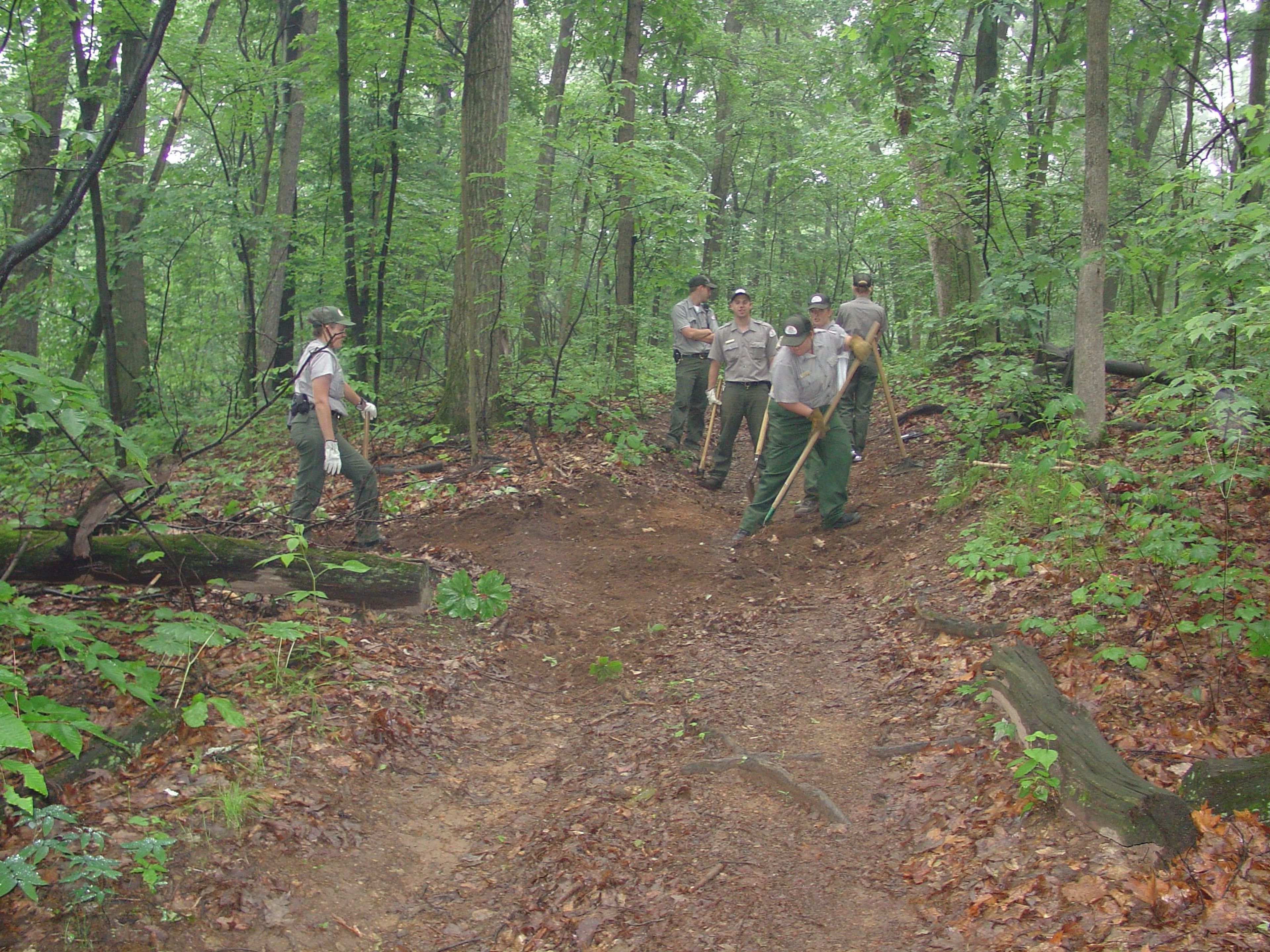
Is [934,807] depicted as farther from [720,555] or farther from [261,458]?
[261,458]

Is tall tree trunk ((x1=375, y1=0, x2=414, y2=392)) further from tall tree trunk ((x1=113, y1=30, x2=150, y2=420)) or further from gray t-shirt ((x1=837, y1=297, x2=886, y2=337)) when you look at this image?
gray t-shirt ((x1=837, y1=297, x2=886, y2=337))

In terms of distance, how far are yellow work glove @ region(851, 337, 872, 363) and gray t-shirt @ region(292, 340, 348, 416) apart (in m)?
5.57

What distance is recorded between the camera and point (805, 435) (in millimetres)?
8633

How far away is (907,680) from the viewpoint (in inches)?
206

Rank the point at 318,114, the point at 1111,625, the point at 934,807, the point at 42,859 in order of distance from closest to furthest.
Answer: the point at 42,859 → the point at 934,807 → the point at 1111,625 → the point at 318,114

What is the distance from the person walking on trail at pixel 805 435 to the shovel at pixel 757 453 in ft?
1.42

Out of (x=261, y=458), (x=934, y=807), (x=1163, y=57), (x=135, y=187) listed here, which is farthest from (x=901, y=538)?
(x=135, y=187)

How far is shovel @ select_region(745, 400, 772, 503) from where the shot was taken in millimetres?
9492

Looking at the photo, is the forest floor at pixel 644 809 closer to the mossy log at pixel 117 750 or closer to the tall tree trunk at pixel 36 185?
the mossy log at pixel 117 750

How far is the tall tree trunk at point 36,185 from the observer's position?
33.8ft

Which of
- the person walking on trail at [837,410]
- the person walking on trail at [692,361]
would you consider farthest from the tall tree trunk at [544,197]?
the person walking on trail at [837,410]

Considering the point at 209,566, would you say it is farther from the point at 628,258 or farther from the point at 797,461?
the point at 628,258

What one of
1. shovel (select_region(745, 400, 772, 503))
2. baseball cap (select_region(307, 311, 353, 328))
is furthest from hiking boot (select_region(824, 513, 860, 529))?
baseball cap (select_region(307, 311, 353, 328))

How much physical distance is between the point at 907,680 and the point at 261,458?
10.1m
